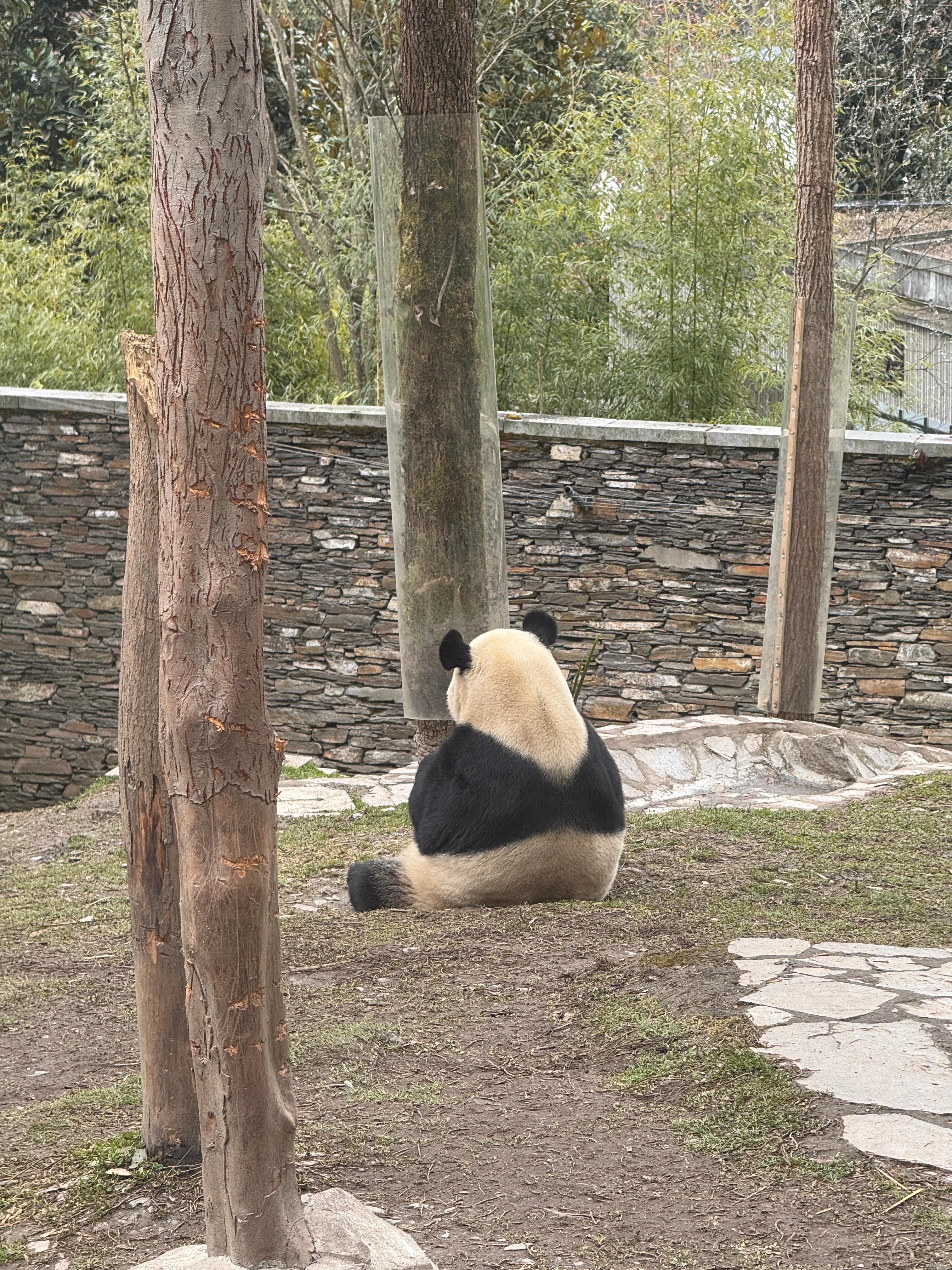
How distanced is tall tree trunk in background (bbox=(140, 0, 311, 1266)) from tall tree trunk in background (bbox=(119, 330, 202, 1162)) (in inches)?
18.5

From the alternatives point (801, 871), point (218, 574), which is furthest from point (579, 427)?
point (218, 574)

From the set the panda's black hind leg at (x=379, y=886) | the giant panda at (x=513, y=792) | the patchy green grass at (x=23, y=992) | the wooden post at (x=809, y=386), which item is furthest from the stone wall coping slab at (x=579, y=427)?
the patchy green grass at (x=23, y=992)

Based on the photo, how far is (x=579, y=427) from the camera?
26.9 feet

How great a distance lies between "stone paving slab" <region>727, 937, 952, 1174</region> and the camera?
2305 mm

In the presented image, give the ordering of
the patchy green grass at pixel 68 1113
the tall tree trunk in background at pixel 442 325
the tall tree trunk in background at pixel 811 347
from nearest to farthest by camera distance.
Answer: the patchy green grass at pixel 68 1113
the tall tree trunk in background at pixel 442 325
the tall tree trunk in background at pixel 811 347

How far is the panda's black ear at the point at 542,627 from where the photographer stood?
4172 mm

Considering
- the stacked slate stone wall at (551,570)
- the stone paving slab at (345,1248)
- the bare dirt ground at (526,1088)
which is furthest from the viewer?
the stacked slate stone wall at (551,570)

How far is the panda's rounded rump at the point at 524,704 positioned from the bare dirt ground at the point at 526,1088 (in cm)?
53

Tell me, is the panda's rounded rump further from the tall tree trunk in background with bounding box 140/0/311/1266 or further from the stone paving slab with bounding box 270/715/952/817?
the stone paving slab with bounding box 270/715/952/817

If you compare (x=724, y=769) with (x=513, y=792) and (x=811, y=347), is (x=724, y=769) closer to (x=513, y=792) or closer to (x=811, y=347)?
(x=811, y=347)

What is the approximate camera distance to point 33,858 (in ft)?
19.0

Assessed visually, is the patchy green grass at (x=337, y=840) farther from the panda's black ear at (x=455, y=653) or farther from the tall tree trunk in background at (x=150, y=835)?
the tall tree trunk in background at (x=150, y=835)

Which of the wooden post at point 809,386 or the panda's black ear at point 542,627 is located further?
the wooden post at point 809,386

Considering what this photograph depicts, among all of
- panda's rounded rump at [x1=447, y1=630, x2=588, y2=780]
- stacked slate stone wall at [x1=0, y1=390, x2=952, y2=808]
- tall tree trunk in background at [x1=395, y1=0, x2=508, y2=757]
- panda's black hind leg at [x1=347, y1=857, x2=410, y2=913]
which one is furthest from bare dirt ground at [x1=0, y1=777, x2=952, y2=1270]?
stacked slate stone wall at [x1=0, y1=390, x2=952, y2=808]
